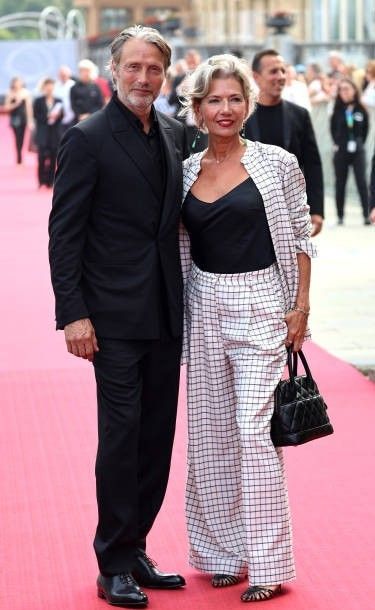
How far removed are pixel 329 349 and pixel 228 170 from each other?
18.3ft

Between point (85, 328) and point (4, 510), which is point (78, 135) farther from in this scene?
point (4, 510)

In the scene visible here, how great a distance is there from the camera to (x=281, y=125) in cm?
971

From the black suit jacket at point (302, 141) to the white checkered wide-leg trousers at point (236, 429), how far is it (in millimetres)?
3958

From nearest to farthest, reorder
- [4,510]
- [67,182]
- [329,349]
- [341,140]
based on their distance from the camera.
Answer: [67,182] < [4,510] < [329,349] < [341,140]

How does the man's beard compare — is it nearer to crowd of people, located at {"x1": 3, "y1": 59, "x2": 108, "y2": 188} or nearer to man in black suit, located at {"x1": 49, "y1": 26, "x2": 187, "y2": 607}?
man in black suit, located at {"x1": 49, "y1": 26, "x2": 187, "y2": 607}

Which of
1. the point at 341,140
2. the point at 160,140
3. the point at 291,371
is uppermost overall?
the point at 160,140

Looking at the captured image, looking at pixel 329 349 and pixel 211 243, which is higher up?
pixel 211 243

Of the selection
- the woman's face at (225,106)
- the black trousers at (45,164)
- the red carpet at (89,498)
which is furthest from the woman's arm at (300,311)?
the black trousers at (45,164)

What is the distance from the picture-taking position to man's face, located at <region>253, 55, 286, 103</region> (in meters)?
9.66

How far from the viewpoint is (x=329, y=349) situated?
437 inches

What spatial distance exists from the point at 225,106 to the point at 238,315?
71 cm

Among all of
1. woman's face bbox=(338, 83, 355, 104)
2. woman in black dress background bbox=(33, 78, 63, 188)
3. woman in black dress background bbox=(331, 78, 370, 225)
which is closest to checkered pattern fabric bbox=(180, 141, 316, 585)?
woman's face bbox=(338, 83, 355, 104)

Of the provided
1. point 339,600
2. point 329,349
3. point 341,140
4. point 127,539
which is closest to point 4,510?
point 127,539

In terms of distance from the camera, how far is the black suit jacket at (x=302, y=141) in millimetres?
9617
